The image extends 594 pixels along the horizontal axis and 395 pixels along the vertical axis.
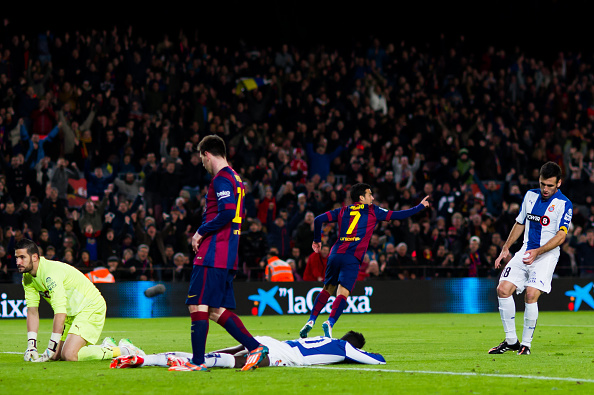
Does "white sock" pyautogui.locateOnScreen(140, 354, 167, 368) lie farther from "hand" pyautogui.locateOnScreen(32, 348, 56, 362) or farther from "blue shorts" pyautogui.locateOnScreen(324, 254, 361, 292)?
"blue shorts" pyautogui.locateOnScreen(324, 254, 361, 292)

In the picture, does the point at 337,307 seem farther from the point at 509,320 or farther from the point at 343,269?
the point at 509,320

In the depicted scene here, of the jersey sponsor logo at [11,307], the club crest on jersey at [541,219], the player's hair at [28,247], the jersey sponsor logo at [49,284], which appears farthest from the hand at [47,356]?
the jersey sponsor logo at [11,307]

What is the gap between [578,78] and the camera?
30.3 m

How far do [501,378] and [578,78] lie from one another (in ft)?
80.8

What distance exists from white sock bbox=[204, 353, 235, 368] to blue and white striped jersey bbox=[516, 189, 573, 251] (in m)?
4.13

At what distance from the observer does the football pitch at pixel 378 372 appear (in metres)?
6.95

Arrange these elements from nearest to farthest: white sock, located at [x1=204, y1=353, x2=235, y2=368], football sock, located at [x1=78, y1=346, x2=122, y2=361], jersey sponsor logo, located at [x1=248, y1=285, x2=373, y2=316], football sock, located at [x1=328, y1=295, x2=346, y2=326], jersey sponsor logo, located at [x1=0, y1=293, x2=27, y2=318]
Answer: white sock, located at [x1=204, y1=353, x2=235, y2=368], football sock, located at [x1=78, y1=346, x2=122, y2=361], football sock, located at [x1=328, y1=295, x2=346, y2=326], jersey sponsor logo, located at [x1=0, y1=293, x2=27, y2=318], jersey sponsor logo, located at [x1=248, y1=285, x2=373, y2=316]

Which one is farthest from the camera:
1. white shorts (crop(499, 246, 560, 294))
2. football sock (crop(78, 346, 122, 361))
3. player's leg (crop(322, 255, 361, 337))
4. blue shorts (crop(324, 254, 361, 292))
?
blue shorts (crop(324, 254, 361, 292))

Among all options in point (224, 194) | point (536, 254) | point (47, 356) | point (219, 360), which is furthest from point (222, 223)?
point (536, 254)

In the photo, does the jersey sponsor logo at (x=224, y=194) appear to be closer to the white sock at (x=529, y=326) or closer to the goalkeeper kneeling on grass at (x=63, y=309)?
the goalkeeper kneeling on grass at (x=63, y=309)

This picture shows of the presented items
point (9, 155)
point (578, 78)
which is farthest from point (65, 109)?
point (578, 78)

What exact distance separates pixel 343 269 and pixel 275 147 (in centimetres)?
1195

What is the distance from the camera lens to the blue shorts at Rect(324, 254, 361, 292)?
12484mm

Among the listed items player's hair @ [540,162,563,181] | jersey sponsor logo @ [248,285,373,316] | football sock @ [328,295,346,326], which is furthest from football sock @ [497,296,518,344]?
jersey sponsor logo @ [248,285,373,316]
